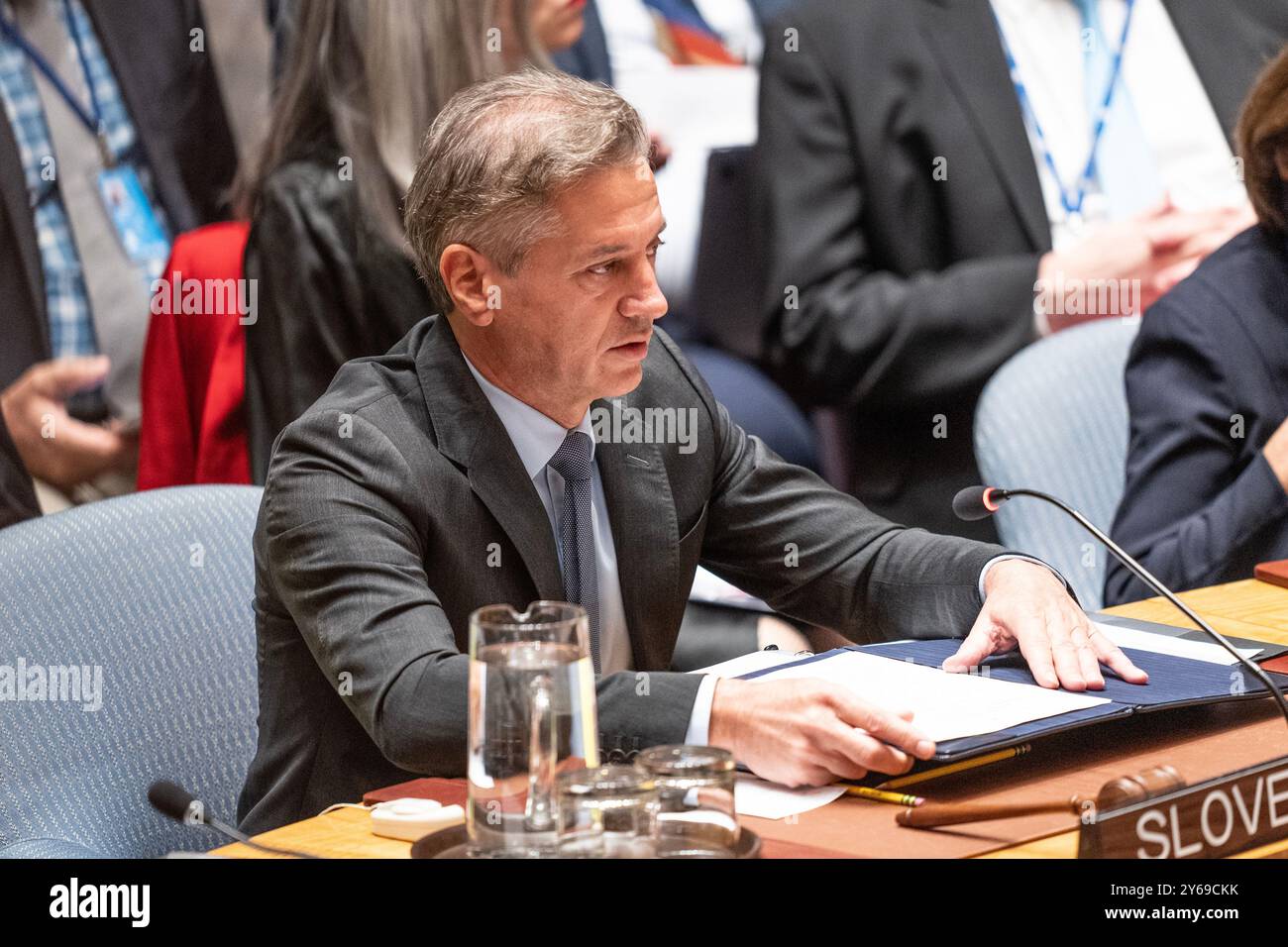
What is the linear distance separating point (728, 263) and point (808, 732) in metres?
1.97

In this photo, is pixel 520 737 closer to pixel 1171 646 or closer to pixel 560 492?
pixel 560 492

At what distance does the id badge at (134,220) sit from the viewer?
2980 mm

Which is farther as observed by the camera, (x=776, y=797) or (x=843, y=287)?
(x=843, y=287)

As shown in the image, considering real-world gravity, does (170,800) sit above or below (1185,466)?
below

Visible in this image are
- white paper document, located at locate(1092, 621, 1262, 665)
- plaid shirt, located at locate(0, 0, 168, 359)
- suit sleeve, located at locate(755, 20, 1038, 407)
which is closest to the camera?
white paper document, located at locate(1092, 621, 1262, 665)

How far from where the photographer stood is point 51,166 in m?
Answer: 2.96

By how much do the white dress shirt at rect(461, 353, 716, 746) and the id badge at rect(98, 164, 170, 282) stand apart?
1442 millimetres

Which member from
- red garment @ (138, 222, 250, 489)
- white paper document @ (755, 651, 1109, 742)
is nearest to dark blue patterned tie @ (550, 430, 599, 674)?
white paper document @ (755, 651, 1109, 742)

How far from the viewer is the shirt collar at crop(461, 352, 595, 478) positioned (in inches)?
70.2

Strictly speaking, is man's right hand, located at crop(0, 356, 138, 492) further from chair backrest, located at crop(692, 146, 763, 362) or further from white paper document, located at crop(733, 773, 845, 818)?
white paper document, located at crop(733, 773, 845, 818)

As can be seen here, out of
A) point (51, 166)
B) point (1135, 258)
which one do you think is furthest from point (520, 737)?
point (1135, 258)

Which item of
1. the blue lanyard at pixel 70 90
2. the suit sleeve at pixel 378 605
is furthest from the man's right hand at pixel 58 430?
the suit sleeve at pixel 378 605

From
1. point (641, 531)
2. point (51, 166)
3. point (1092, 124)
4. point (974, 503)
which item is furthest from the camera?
point (1092, 124)

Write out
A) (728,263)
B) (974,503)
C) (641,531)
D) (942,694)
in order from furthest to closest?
(728,263) < (641,531) < (974,503) < (942,694)
